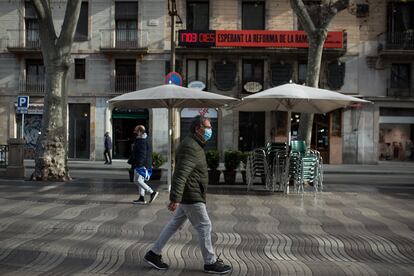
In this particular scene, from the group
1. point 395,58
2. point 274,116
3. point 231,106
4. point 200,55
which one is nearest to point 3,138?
point 200,55

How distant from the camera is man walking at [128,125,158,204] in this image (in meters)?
10.6

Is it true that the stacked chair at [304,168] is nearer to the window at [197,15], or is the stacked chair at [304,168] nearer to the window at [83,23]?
the window at [197,15]

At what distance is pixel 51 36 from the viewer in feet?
48.9

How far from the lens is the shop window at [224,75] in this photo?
2991 cm

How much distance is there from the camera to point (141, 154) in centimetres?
1069

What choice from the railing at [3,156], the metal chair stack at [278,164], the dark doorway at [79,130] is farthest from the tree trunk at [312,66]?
the dark doorway at [79,130]

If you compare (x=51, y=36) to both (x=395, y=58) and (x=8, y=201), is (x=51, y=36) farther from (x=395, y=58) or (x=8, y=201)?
(x=395, y=58)

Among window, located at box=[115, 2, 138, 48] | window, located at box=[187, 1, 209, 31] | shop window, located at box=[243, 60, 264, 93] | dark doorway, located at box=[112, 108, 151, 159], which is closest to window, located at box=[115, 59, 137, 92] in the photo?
window, located at box=[115, 2, 138, 48]

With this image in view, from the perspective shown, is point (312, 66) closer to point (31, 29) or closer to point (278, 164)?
point (278, 164)

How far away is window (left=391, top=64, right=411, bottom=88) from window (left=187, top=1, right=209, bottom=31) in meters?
11.7

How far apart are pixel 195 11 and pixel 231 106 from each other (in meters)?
17.5

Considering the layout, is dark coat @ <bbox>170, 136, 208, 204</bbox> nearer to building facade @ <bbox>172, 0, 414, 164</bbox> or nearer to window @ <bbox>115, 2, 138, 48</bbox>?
building facade @ <bbox>172, 0, 414, 164</bbox>

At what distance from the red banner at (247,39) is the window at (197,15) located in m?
1.24

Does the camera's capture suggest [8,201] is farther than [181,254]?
Yes
